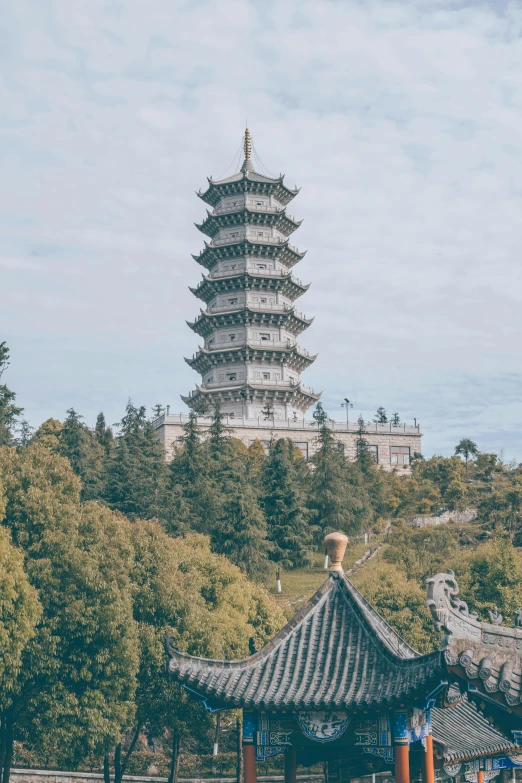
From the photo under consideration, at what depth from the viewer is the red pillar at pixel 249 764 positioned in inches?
578

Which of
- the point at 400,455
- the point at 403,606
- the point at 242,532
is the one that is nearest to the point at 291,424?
the point at 400,455

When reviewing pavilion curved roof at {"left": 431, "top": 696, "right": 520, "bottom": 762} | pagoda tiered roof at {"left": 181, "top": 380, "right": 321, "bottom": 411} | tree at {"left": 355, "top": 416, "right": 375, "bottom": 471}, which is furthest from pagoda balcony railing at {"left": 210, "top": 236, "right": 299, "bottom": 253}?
pavilion curved roof at {"left": 431, "top": 696, "right": 520, "bottom": 762}

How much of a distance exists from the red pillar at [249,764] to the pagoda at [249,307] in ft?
174

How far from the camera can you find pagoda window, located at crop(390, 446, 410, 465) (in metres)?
73.8

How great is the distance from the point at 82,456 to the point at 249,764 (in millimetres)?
36793

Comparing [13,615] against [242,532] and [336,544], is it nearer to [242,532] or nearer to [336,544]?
[336,544]

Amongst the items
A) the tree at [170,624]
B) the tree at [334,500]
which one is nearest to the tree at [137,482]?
the tree at [334,500]

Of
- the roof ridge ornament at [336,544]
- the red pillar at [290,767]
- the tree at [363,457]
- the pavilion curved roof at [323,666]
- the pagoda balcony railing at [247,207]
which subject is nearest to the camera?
the pavilion curved roof at [323,666]

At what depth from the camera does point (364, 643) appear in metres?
14.8

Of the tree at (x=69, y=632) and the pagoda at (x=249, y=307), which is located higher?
the pagoda at (x=249, y=307)

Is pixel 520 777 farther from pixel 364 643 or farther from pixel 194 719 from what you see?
pixel 364 643

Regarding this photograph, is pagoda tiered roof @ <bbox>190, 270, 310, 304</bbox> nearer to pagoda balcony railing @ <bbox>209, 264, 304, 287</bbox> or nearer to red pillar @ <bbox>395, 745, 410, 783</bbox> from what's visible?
pagoda balcony railing @ <bbox>209, 264, 304, 287</bbox>

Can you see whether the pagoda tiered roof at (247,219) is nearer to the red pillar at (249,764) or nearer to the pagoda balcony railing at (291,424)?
the pagoda balcony railing at (291,424)

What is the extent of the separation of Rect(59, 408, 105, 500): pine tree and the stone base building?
34.3 feet
